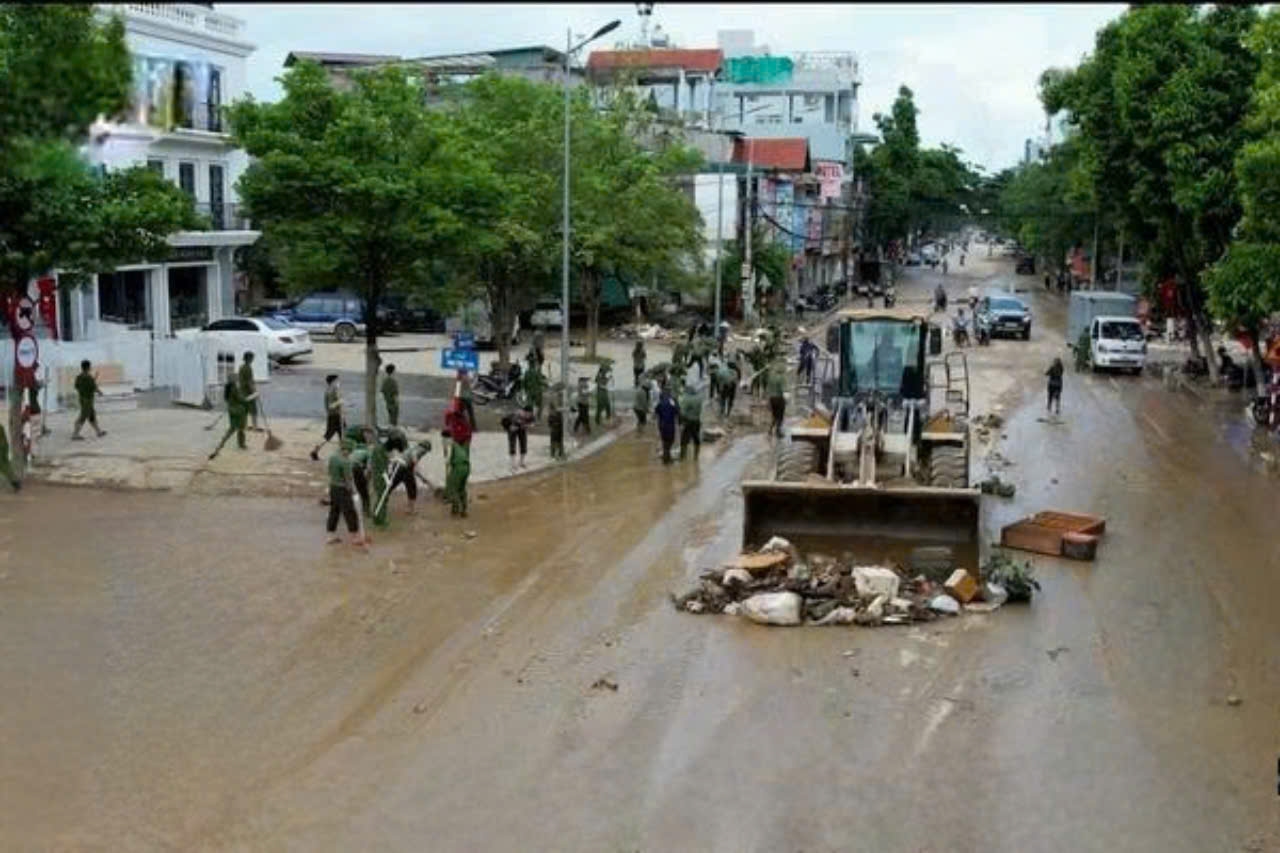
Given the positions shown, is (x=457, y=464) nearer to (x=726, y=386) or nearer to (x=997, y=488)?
(x=997, y=488)

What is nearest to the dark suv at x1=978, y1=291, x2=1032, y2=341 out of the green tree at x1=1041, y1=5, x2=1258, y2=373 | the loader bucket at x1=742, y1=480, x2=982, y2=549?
the green tree at x1=1041, y1=5, x2=1258, y2=373

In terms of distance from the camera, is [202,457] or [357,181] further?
[202,457]

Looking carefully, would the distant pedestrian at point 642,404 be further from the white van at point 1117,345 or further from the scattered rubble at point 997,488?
the white van at point 1117,345

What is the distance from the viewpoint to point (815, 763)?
Answer: 10.7m

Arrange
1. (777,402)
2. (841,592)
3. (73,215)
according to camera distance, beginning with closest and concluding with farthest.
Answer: (841,592) → (73,215) → (777,402)

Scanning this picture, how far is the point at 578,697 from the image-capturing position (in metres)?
12.2

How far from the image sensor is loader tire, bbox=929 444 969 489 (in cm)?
1755

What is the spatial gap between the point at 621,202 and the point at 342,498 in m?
21.3

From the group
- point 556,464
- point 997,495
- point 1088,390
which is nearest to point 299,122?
point 556,464

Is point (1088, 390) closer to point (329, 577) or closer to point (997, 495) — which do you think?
point (997, 495)

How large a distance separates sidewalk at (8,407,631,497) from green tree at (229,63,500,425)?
202cm

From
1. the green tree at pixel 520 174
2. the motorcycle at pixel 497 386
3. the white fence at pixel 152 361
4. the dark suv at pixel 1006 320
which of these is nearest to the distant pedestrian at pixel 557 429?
the motorcycle at pixel 497 386

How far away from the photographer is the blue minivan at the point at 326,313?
4569 centimetres

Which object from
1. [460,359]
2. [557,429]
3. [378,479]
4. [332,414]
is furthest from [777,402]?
[378,479]
